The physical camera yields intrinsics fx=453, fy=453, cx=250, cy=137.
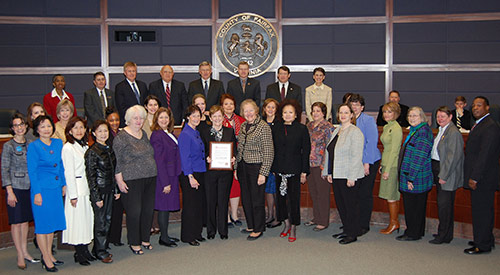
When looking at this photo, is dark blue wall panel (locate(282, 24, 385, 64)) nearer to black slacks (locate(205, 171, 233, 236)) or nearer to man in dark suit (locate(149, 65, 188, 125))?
man in dark suit (locate(149, 65, 188, 125))

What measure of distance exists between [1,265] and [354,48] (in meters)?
6.77

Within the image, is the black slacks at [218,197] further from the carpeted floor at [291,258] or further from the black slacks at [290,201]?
the black slacks at [290,201]

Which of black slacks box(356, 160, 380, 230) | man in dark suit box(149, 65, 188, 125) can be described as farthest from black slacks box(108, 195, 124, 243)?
black slacks box(356, 160, 380, 230)

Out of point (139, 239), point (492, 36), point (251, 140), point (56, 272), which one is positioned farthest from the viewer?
point (492, 36)

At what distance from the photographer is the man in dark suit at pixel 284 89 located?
6676 millimetres

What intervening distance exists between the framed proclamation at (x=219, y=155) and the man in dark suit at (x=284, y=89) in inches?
76.7

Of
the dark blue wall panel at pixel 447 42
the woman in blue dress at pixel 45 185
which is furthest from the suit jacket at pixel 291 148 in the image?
the dark blue wall panel at pixel 447 42

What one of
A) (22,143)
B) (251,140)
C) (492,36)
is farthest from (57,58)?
(492,36)

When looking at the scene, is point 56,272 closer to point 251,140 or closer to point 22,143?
point 22,143

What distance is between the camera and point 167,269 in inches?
165

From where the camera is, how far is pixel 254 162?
4.98 m

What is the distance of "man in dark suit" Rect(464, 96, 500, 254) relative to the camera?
14.6 feet

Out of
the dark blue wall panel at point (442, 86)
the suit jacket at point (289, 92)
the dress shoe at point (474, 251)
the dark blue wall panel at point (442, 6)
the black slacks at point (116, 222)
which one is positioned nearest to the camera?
the dress shoe at point (474, 251)

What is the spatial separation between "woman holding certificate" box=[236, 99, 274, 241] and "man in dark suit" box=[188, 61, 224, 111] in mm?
1461
